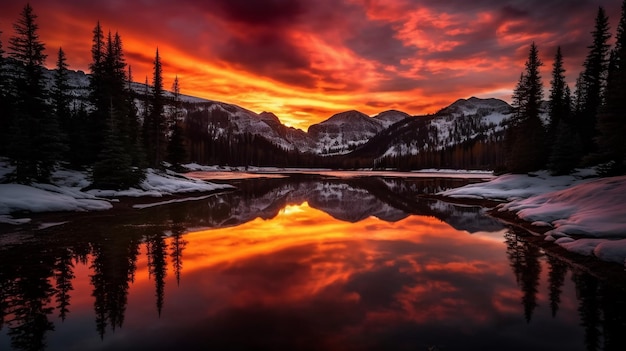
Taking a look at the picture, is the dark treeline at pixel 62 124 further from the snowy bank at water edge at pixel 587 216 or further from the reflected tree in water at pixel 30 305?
the snowy bank at water edge at pixel 587 216

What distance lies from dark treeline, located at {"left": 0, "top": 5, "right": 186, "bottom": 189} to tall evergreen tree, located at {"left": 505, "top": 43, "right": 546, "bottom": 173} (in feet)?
146

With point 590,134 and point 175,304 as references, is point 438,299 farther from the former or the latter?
point 590,134

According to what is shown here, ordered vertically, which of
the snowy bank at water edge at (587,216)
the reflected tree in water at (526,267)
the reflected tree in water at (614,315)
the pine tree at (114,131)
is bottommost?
the reflected tree in water at (526,267)

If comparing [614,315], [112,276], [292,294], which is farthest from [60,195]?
[614,315]

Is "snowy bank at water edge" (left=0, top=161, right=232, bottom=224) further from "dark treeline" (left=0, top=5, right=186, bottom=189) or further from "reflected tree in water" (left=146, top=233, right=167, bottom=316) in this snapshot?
"reflected tree in water" (left=146, top=233, right=167, bottom=316)

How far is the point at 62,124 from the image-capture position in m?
38.0

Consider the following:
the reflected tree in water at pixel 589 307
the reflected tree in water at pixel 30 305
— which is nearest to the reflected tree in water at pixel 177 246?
the reflected tree in water at pixel 30 305

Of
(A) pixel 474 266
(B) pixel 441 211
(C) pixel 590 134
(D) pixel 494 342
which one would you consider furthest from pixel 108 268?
(C) pixel 590 134

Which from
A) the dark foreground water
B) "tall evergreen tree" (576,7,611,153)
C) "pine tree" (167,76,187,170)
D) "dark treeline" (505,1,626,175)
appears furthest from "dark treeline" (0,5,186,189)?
"tall evergreen tree" (576,7,611,153)

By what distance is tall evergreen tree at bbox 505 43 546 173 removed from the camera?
38625 millimetres

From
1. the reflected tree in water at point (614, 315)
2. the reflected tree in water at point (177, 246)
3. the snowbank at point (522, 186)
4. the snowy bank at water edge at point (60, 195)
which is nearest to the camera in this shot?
the reflected tree in water at point (614, 315)

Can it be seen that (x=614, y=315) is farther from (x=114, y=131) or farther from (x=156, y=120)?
(x=156, y=120)

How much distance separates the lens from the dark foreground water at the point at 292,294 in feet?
21.3

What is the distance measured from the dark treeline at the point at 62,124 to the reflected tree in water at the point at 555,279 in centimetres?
3264
